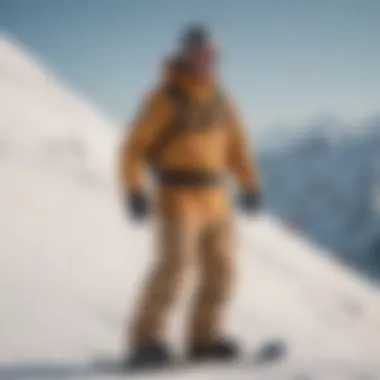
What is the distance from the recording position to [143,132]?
1.98 meters

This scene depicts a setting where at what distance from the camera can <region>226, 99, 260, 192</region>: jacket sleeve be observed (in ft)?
6.94

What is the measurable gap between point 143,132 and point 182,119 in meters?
0.12

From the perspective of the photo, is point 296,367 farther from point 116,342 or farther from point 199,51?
point 199,51

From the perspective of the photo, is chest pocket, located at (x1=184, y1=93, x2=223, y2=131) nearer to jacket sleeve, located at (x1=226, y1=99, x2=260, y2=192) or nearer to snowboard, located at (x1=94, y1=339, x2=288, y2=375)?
jacket sleeve, located at (x1=226, y1=99, x2=260, y2=192)

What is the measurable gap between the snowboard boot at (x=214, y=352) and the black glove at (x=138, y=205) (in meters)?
0.44

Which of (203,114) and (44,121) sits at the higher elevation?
(44,121)

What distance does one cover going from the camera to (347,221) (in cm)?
5600

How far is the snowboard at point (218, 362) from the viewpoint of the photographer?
185cm

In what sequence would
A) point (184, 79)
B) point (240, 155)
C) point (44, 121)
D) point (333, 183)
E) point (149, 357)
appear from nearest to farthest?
point (149, 357), point (184, 79), point (240, 155), point (44, 121), point (333, 183)

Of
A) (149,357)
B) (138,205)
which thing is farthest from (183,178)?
(149,357)

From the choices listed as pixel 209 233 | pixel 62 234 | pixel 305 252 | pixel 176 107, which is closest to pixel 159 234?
pixel 209 233

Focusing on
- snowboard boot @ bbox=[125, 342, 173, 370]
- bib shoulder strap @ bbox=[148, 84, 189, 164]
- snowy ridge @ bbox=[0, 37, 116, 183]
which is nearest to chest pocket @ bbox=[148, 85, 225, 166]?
bib shoulder strap @ bbox=[148, 84, 189, 164]

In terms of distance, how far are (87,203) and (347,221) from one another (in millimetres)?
54516

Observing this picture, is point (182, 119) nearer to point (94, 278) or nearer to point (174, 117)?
point (174, 117)
